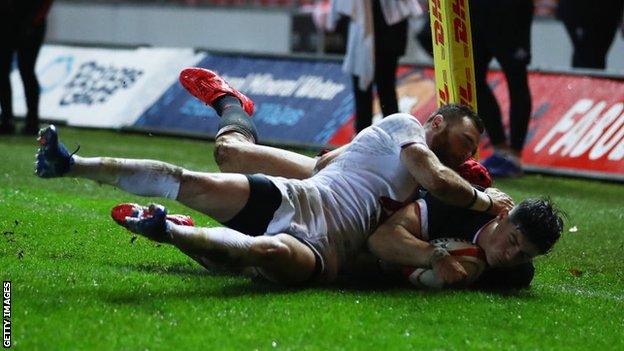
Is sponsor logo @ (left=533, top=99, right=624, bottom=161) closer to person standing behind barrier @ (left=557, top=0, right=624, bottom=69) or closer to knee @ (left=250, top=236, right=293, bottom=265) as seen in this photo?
person standing behind barrier @ (left=557, top=0, right=624, bottom=69)

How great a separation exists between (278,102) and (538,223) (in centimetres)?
768

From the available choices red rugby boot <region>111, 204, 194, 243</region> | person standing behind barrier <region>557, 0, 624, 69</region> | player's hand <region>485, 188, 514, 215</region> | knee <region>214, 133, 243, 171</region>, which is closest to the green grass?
red rugby boot <region>111, 204, 194, 243</region>

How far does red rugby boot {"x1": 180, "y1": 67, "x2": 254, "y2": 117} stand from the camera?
7164 millimetres

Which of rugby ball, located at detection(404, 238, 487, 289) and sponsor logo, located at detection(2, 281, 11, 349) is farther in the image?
rugby ball, located at detection(404, 238, 487, 289)

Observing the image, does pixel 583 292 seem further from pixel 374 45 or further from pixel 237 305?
pixel 374 45

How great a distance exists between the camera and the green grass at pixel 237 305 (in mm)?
4824

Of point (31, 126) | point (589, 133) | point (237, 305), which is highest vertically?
point (237, 305)

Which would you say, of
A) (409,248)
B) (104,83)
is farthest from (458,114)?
(104,83)

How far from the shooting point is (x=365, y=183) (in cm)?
611

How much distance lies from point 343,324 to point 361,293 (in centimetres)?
75

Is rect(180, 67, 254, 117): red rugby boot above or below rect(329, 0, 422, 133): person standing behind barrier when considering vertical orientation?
above

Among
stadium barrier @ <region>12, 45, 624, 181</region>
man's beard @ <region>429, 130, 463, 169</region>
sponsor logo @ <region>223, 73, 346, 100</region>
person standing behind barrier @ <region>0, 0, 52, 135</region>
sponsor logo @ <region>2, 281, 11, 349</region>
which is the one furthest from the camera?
sponsor logo @ <region>223, 73, 346, 100</region>

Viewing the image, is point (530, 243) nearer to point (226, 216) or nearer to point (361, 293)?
point (361, 293)

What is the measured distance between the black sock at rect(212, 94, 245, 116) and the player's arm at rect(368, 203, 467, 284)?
4.29ft
